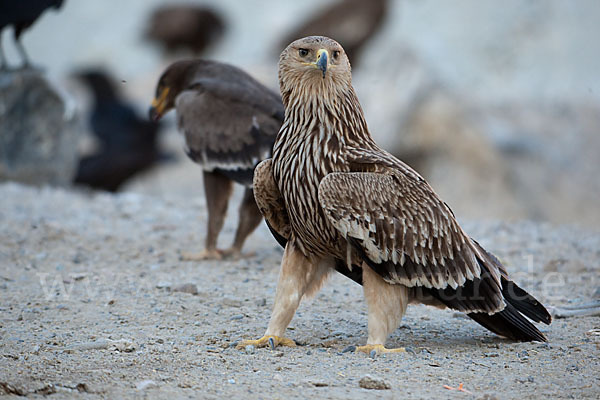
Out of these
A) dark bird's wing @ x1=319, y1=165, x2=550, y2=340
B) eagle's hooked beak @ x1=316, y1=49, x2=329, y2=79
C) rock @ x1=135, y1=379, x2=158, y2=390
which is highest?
eagle's hooked beak @ x1=316, y1=49, x2=329, y2=79

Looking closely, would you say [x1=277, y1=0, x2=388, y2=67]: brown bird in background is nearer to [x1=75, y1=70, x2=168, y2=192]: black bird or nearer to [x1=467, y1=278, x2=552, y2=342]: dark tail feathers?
[x1=75, y1=70, x2=168, y2=192]: black bird

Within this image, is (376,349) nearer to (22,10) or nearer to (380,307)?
(380,307)

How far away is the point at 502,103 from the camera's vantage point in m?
15.0

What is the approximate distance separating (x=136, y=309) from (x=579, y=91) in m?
12.6

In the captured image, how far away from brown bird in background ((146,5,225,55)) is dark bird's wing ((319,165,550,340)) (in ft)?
55.4

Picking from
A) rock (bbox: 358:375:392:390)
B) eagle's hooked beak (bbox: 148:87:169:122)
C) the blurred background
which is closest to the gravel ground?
rock (bbox: 358:375:392:390)

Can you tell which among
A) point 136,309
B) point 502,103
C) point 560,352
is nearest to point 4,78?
point 136,309

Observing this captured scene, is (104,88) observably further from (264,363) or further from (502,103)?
(264,363)

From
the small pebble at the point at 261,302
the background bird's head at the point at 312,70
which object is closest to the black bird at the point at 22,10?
the small pebble at the point at 261,302

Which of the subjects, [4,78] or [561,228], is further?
[4,78]

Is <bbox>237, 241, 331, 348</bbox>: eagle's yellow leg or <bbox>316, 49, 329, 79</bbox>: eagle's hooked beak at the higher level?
<bbox>316, 49, 329, 79</bbox>: eagle's hooked beak

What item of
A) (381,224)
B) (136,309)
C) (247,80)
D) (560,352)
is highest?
(247,80)

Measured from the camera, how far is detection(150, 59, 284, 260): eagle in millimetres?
6785

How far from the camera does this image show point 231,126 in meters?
6.87
